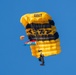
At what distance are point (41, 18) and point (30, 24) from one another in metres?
0.38

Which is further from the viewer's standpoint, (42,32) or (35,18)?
(42,32)

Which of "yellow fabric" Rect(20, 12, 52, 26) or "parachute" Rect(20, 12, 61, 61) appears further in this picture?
"parachute" Rect(20, 12, 61, 61)

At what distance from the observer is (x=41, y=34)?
1619 centimetres

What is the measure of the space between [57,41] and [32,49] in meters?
0.73

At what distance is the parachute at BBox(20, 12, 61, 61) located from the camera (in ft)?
52.1

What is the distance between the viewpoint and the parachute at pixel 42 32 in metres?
15.9

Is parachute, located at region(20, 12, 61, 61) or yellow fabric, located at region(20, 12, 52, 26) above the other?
yellow fabric, located at region(20, 12, 52, 26)

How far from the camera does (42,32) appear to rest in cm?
1614

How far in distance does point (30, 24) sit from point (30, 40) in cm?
40

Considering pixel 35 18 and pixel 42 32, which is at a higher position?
pixel 35 18

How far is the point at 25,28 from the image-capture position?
16.3 meters

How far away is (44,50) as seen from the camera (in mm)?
16266

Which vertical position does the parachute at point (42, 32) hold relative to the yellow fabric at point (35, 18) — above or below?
below

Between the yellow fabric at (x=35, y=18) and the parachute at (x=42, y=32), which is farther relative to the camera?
the parachute at (x=42, y=32)
